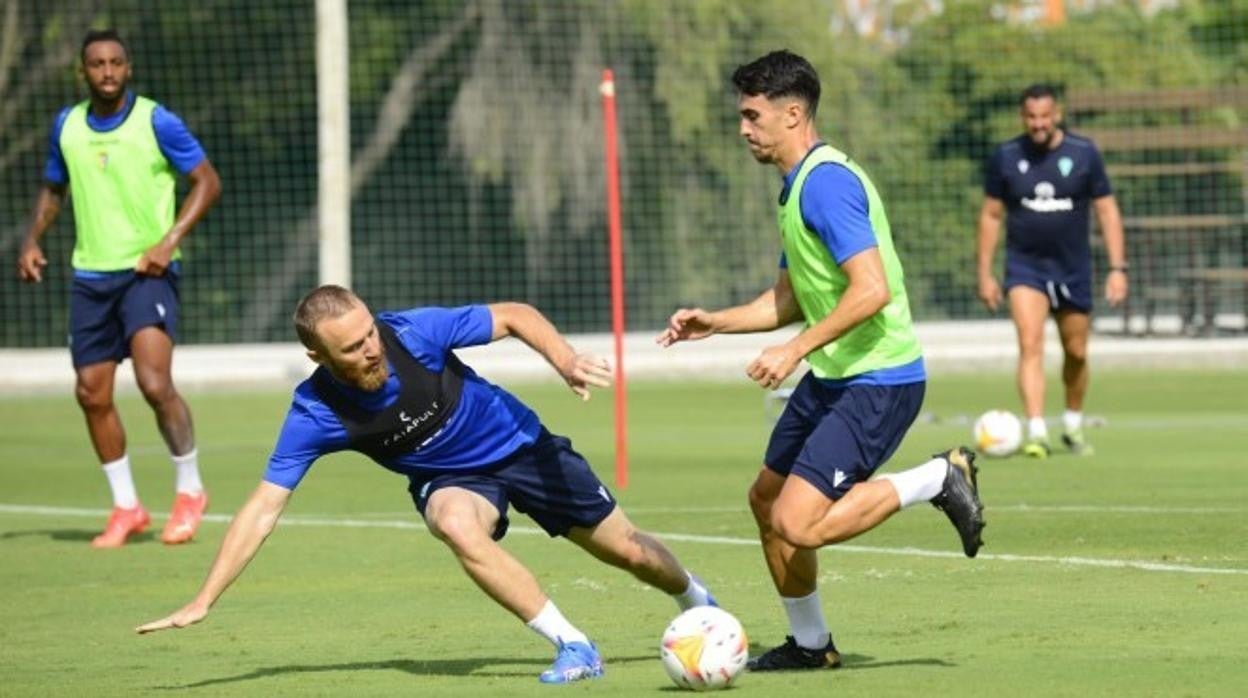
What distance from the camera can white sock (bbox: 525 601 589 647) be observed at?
856 cm

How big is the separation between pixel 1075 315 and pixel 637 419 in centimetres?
561

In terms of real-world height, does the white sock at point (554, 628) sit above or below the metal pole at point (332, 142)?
below

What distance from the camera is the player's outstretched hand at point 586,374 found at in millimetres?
8305

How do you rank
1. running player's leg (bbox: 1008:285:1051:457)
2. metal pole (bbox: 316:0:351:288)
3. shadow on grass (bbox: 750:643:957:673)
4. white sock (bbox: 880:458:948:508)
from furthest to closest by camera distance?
metal pole (bbox: 316:0:351:288) → running player's leg (bbox: 1008:285:1051:457) → white sock (bbox: 880:458:948:508) → shadow on grass (bbox: 750:643:957:673)

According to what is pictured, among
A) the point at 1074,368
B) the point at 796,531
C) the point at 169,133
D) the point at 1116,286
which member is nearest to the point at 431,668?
the point at 796,531

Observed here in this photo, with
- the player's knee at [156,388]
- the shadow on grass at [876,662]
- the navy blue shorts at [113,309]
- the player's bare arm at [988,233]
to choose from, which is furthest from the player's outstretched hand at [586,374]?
the player's bare arm at [988,233]

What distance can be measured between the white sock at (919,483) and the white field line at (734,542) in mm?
A: 2452

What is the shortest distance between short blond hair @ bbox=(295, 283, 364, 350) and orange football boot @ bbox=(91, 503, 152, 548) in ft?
18.1

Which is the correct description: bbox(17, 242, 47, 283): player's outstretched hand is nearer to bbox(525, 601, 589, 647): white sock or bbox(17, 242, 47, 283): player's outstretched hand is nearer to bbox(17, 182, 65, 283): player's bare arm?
bbox(17, 182, 65, 283): player's bare arm

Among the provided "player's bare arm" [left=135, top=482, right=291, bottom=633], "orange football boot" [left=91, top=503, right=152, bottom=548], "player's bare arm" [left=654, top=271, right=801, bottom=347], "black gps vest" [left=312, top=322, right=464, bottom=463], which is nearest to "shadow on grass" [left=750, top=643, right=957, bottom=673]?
"player's bare arm" [left=654, top=271, right=801, bottom=347]

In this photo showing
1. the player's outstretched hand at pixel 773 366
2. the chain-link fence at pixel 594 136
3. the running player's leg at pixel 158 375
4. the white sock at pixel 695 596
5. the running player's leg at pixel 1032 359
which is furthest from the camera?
the chain-link fence at pixel 594 136

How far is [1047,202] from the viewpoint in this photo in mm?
17391

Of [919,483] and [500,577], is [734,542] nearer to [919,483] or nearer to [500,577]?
[919,483]

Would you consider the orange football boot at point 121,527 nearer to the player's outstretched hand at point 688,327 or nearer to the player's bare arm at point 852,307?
the player's outstretched hand at point 688,327
